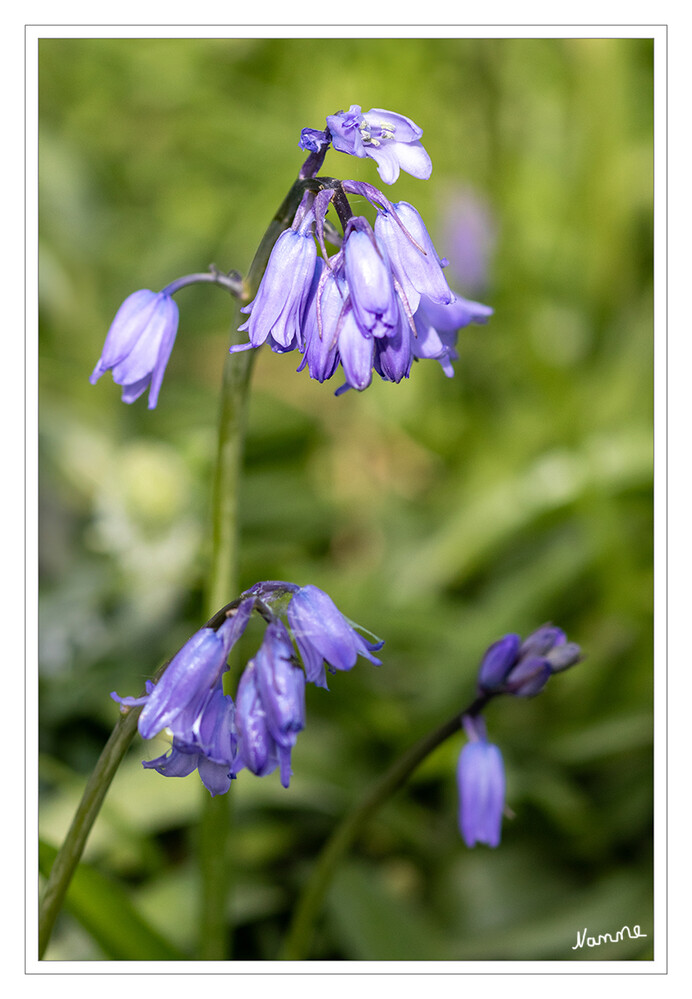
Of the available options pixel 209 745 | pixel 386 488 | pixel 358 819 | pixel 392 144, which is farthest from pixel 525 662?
pixel 386 488

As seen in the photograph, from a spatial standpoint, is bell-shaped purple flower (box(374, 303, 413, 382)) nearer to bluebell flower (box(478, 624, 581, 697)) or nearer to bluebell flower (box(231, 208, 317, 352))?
bluebell flower (box(231, 208, 317, 352))

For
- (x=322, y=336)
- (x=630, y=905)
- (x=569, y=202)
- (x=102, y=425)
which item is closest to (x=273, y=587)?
(x=322, y=336)

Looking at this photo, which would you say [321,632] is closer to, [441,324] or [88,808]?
[88,808]

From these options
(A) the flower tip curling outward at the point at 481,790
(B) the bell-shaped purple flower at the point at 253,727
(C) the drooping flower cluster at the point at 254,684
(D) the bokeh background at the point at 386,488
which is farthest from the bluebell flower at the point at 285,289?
(D) the bokeh background at the point at 386,488
